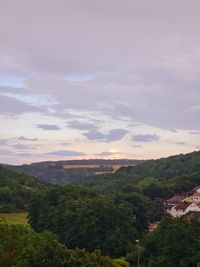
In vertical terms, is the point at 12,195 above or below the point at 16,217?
above

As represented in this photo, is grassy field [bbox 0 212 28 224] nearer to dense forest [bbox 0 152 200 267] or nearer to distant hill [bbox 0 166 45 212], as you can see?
distant hill [bbox 0 166 45 212]

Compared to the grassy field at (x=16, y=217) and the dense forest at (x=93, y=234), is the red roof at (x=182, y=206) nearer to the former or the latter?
the dense forest at (x=93, y=234)

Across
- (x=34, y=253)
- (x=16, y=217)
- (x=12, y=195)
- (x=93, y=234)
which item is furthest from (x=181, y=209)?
(x=34, y=253)

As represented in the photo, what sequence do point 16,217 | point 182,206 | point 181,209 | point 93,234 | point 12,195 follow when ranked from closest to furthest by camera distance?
point 93,234, point 16,217, point 181,209, point 182,206, point 12,195

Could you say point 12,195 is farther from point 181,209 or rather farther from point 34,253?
point 34,253

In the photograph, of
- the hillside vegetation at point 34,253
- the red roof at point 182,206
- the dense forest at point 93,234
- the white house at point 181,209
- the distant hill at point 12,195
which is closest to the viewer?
the hillside vegetation at point 34,253

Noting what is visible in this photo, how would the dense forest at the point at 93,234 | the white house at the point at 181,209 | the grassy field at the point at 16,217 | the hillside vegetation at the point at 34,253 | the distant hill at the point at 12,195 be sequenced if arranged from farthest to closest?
1. the distant hill at the point at 12,195
2. the white house at the point at 181,209
3. the grassy field at the point at 16,217
4. the dense forest at the point at 93,234
5. the hillside vegetation at the point at 34,253

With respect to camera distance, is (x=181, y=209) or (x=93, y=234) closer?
(x=93, y=234)

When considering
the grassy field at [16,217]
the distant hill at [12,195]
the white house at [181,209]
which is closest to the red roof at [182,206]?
the white house at [181,209]

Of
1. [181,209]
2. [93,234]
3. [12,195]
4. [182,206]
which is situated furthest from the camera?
[12,195]

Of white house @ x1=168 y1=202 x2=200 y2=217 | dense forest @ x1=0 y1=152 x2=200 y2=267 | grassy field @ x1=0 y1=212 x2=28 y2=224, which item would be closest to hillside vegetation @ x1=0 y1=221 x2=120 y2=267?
dense forest @ x1=0 y1=152 x2=200 y2=267

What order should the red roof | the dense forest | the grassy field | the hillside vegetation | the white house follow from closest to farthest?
the hillside vegetation < the dense forest < the grassy field < the white house < the red roof

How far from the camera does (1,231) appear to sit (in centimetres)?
3781

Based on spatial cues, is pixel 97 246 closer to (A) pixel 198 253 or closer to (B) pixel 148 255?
(B) pixel 148 255
